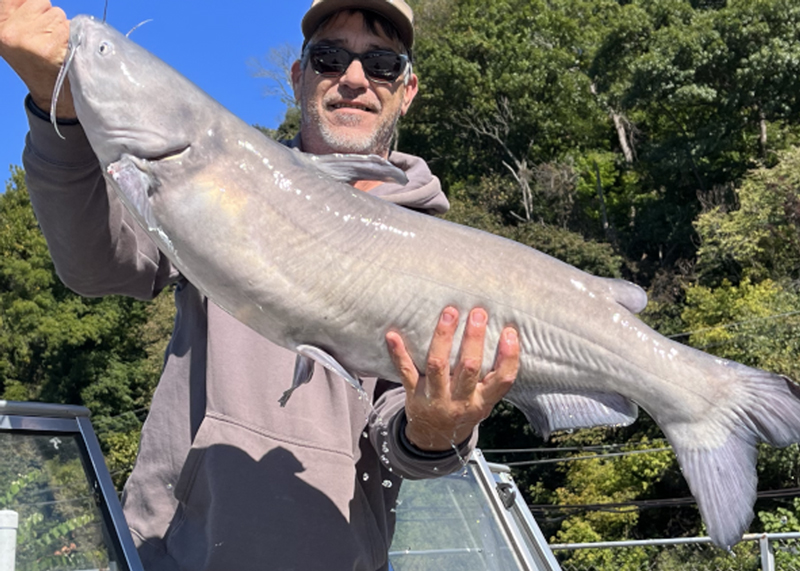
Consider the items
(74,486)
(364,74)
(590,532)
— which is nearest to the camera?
(74,486)

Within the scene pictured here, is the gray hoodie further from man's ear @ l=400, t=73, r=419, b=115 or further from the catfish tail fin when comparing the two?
man's ear @ l=400, t=73, r=419, b=115

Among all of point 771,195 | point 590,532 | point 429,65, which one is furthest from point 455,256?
point 429,65

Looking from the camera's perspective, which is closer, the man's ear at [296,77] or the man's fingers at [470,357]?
the man's fingers at [470,357]

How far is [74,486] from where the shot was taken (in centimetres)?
227

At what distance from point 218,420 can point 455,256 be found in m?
0.79

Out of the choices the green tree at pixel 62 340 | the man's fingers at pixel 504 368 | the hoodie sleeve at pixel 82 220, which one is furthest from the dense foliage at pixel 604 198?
the hoodie sleeve at pixel 82 220

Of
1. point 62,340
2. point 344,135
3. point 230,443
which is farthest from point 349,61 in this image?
point 62,340

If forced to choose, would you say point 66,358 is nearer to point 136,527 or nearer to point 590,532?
point 590,532

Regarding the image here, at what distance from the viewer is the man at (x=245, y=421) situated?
6.97 ft

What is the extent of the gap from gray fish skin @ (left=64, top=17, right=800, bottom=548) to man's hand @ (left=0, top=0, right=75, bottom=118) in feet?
0.14

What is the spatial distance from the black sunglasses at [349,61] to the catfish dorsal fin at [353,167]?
0.78 m

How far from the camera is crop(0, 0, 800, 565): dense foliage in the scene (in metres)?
20.9

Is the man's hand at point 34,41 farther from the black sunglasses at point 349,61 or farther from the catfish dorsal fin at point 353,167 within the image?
the black sunglasses at point 349,61

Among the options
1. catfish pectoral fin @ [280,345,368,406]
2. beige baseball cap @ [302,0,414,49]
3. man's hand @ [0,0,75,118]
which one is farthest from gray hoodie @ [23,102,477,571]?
beige baseball cap @ [302,0,414,49]
